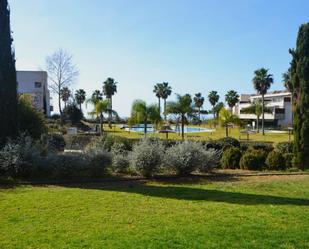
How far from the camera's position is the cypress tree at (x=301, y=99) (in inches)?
591

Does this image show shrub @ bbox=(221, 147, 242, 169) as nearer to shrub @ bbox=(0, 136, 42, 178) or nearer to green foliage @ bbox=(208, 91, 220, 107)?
shrub @ bbox=(0, 136, 42, 178)

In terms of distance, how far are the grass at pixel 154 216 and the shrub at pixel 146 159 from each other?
133cm

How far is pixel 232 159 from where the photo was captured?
1511cm

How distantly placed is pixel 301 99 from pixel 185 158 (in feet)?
20.5

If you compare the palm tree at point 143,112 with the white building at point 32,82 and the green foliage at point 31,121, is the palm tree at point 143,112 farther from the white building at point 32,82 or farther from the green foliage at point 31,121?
the green foliage at point 31,121

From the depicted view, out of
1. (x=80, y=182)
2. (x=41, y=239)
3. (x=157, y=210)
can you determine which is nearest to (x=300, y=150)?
(x=80, y=182)

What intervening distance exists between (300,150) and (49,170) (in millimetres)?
9295

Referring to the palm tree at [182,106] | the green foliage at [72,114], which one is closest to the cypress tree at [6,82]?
the palm tree at [182,106]

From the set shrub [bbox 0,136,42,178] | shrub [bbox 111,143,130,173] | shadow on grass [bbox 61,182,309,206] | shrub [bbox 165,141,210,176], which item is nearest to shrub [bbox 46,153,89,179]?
shrub [bbox 0,136,42,178]

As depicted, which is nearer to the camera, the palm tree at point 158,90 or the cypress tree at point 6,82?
the cypress tree at point 6,82

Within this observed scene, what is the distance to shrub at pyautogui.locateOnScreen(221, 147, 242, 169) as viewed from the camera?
1504 cm

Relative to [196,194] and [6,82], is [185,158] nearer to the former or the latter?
[196,194]

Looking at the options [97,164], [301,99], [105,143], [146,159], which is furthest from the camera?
[301,99]

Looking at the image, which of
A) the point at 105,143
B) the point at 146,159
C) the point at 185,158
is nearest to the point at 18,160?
the point at 146,159
